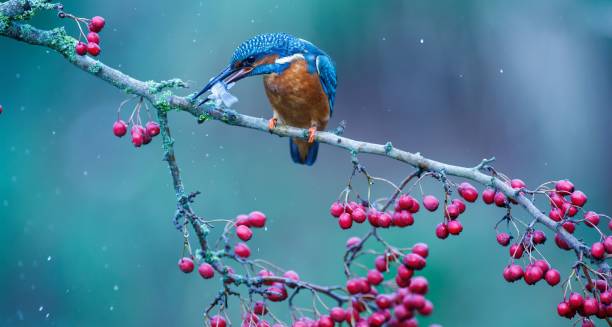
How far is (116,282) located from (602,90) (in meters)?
3.64

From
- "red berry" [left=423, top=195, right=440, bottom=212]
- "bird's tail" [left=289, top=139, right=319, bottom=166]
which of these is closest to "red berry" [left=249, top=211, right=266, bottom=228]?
"red berry" [left=423, top=195, right=440, bottom=212]

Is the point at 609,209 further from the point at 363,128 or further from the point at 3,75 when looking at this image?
the point at 3,75

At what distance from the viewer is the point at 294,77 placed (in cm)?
289

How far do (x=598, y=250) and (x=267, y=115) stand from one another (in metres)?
4.40

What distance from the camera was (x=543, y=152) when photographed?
5457 millimetres

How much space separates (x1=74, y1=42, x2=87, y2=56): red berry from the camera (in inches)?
82.4

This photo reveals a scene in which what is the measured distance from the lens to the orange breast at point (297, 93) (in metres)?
2.89

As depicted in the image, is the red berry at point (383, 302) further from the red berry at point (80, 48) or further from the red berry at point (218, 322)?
the red berry at point (80, 48)

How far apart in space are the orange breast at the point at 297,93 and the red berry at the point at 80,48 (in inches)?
35.8

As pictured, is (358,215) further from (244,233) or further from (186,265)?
(186,265)

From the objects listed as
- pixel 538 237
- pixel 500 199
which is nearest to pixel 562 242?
pixel 538 237

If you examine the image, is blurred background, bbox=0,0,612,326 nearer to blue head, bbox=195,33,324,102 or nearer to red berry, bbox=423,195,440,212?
blue head, bbox=195,33,324,102

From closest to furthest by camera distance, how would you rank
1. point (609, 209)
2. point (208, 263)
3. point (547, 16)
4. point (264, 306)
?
point (264, 306) < point (208, 263) < point (609, 209) < point (547, 16)

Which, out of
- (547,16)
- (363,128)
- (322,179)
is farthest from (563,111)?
(322,179)
